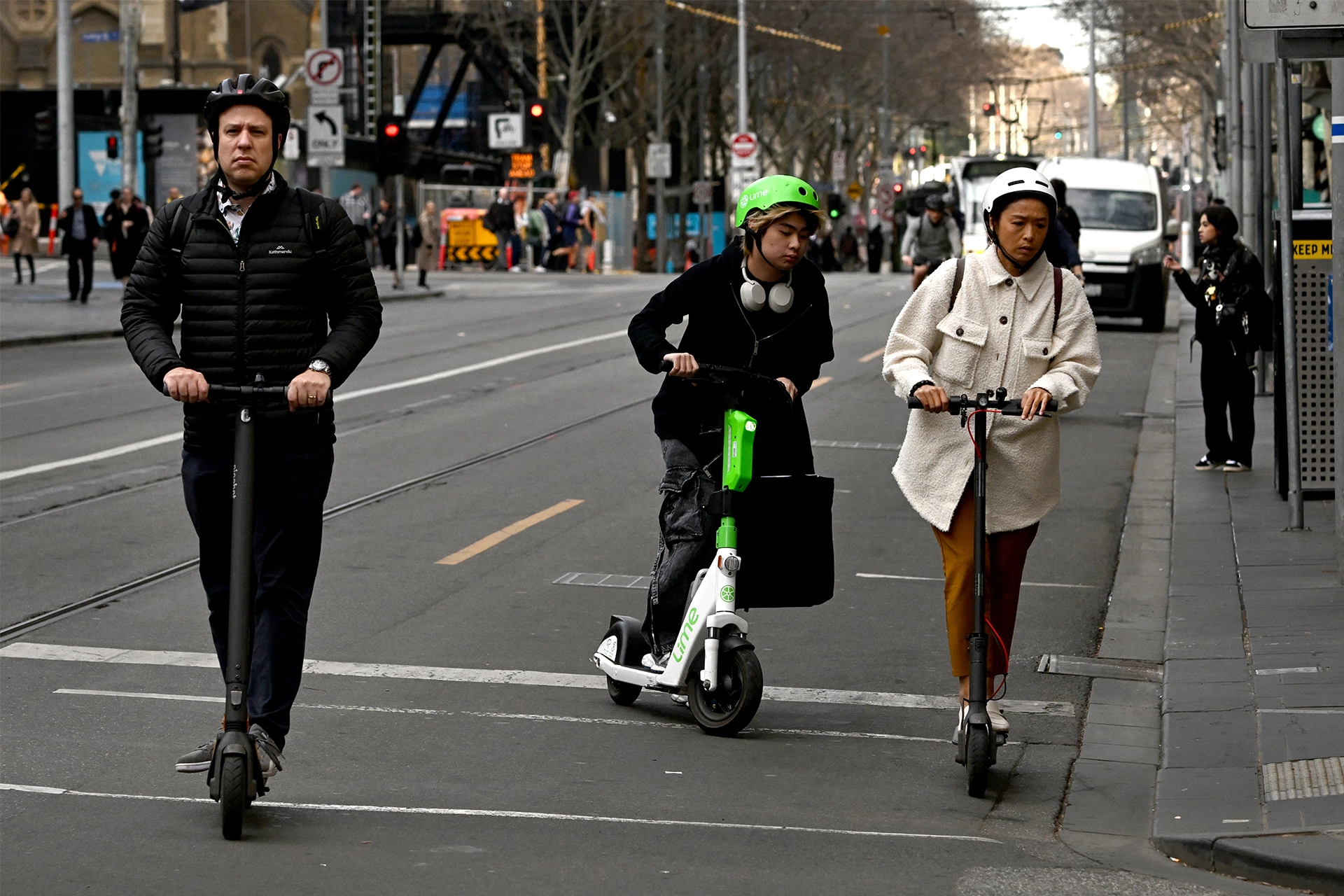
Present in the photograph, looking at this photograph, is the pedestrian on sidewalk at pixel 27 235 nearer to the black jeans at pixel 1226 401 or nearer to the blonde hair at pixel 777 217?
the black jeans at pixel 1226 401

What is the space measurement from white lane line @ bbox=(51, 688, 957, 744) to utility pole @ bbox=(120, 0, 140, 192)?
28288mm

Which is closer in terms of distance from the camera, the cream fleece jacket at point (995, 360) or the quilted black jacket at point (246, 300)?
the quilted black jacket at point (246, 300)

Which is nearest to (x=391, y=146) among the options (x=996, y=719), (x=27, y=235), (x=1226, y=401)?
(x=27, y=235)

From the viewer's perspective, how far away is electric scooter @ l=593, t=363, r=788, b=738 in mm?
6508

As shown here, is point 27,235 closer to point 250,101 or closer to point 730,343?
point 730,343

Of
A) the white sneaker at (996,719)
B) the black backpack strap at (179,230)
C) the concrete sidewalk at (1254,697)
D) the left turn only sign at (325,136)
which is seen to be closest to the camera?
the concrete sidewalk at (1254,697)

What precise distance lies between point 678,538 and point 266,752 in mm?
1848

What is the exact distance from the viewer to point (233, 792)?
522 cm

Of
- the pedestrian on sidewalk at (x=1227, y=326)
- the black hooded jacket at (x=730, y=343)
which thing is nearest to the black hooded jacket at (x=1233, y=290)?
the pedestrian on sidewalk at (x=1227, y=326)

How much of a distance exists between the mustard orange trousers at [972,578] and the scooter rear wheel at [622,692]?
50.8 inches

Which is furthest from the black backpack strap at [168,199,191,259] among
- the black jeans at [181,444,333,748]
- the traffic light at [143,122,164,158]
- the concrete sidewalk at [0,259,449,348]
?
the traffic light at [143,122,164,158]

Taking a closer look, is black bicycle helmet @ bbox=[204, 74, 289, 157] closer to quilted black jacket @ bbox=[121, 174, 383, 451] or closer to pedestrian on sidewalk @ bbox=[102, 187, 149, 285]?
quilted black jacket @ bbox=[121, 174, 383, 451]

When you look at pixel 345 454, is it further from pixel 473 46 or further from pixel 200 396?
pixel 473 46

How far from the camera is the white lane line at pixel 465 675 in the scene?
7344 mm
